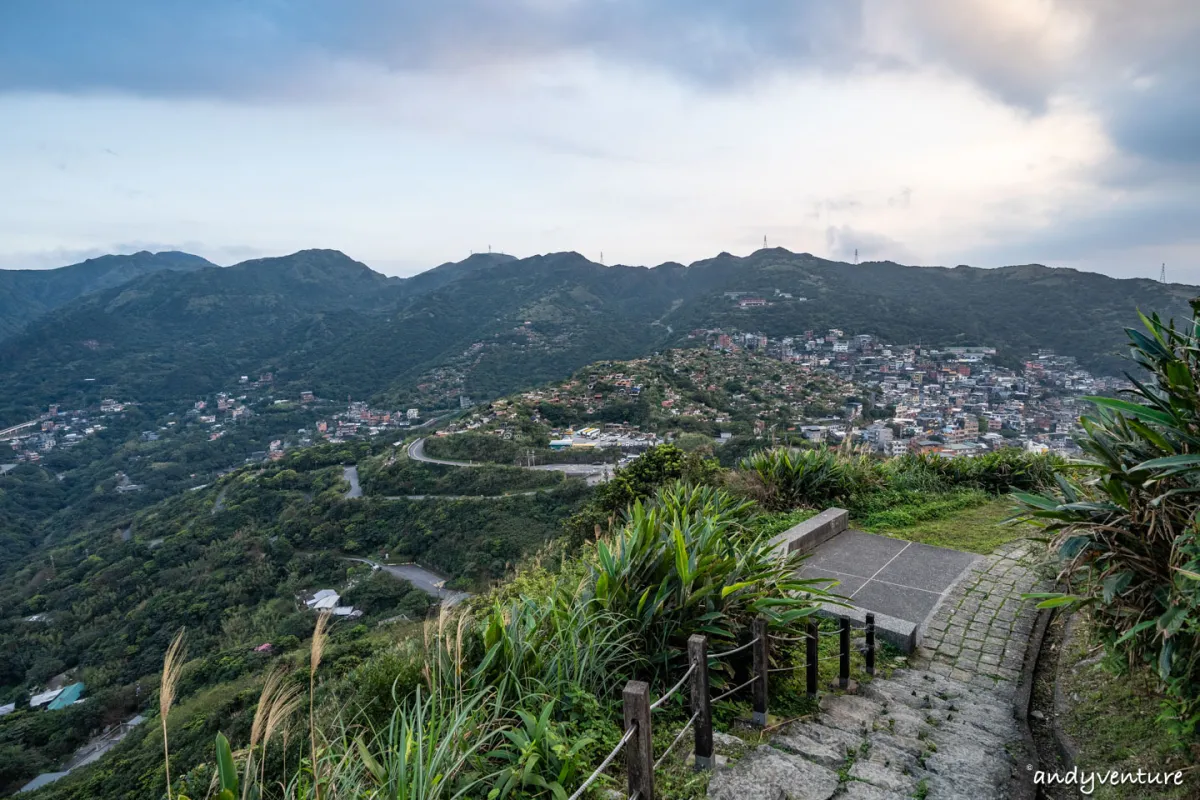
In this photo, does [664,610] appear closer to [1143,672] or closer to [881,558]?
[1143,672]

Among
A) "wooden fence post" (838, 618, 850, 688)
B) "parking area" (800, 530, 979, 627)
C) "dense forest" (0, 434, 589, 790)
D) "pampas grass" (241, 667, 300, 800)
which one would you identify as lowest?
"dense forest" (0, 434, 589, 790)

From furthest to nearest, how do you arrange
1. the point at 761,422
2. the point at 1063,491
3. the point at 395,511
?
the point at 761,422 → the point at 395,511 → the point at 1063,491

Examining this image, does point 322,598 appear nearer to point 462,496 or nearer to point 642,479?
point 462,496

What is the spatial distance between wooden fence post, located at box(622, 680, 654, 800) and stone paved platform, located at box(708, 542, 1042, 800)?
15.7 inches

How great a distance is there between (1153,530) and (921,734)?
133 centimetres

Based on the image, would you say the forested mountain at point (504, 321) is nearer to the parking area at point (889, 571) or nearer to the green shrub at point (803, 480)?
the green shrub at point (803, 480)

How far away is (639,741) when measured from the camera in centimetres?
186

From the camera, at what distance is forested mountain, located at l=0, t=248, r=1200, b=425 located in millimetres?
73312

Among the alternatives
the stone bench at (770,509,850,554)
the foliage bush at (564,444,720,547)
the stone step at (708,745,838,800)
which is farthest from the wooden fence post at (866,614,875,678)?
the foliage bush at (564,444,720,547)

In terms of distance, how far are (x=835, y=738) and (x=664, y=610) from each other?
3.03 feet

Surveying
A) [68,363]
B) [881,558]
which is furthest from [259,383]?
[881,558]

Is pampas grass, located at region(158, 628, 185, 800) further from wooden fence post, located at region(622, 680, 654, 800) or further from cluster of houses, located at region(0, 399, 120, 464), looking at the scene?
cluster of houses, located at region(0, 399, 120, 464)

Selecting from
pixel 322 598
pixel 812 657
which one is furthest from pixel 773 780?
pixel 322 598

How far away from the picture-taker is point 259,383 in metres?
102
